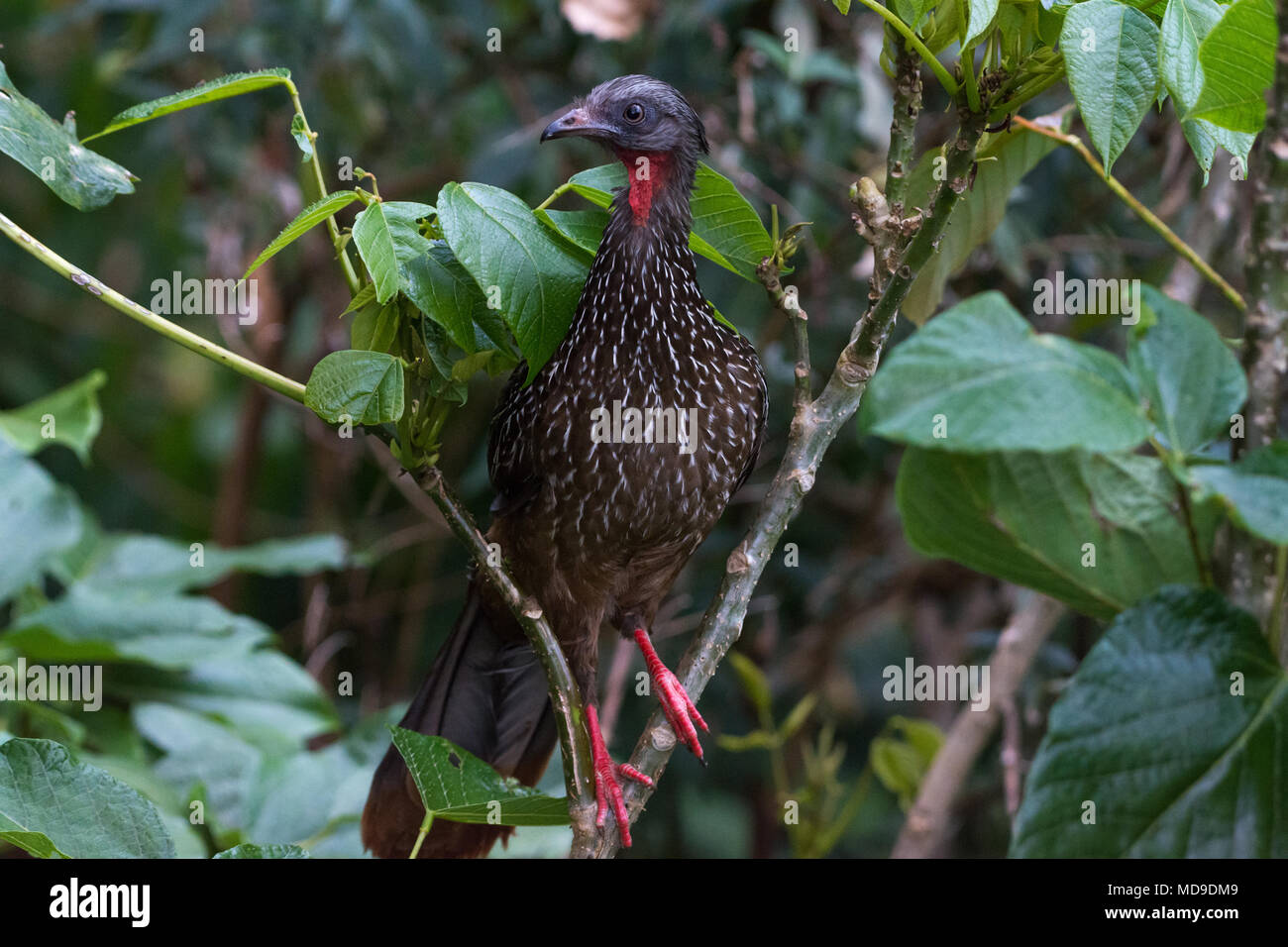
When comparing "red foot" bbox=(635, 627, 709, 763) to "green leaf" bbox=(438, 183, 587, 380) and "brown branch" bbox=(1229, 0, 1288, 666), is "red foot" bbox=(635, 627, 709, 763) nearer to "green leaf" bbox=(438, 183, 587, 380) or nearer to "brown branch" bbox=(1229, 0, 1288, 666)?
"green leaf" bbox=(438, 183, 587, 380)

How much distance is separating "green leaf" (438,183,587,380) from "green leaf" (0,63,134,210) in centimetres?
47

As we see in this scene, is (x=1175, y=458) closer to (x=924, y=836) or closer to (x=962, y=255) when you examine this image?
(x=962, y=255)

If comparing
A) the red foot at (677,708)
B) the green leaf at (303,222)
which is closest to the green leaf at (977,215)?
the red foot at (677,708)

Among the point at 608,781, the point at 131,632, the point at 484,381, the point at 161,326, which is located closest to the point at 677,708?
the point at 608,781

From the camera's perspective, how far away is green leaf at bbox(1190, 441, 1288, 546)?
934mm

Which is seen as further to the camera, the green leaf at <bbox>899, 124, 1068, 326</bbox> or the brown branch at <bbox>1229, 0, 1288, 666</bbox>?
the green leaf at <bbox>899, 124, 1068, 326</bbox>

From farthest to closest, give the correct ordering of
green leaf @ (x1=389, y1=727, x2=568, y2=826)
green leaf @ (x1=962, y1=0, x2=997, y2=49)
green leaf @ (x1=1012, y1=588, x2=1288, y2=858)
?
green leaf @ (x1=389, y1=727, x2=568, y2=826) < green leaf @ (x1=962, y1=0, x2=997, y2=49) < green leaf @ (x1=1012, y1=588, x2=1288, y2=858)

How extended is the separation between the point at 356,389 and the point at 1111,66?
0.90 meters

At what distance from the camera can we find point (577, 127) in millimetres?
2172

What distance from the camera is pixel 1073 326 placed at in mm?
3262

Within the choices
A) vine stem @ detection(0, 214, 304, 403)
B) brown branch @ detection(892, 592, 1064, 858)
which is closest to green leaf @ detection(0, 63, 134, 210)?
vine stem @ detection(0, 214, 304, 403)

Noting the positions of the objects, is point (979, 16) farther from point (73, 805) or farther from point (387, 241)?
point (73, 805)
